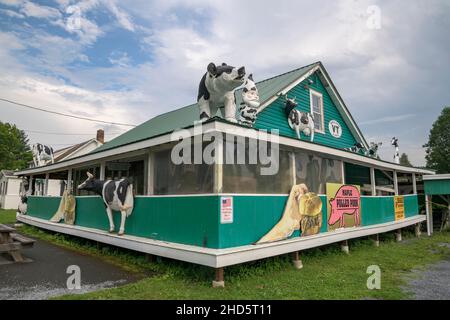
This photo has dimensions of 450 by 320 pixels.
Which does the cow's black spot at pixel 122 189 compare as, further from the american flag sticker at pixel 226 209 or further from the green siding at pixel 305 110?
the green siding at pixel 305 110

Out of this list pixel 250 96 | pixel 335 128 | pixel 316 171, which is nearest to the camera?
pixel 250 96

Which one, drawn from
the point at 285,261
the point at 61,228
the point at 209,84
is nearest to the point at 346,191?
the point at 285,261

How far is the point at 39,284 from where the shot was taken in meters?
6.07

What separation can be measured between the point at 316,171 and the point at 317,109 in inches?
231

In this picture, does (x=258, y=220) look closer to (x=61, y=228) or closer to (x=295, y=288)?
(x=295, y=288)

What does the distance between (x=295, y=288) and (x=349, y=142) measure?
11677mm

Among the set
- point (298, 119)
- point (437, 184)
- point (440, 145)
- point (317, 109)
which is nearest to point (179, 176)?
point (298, 119)

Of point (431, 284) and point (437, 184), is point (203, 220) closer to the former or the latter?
point (431, 284)

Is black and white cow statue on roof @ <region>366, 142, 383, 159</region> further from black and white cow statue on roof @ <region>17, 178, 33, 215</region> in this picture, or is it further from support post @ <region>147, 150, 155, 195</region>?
black and white cow statue on roof @ <region>17, 178, 33, 215</region>

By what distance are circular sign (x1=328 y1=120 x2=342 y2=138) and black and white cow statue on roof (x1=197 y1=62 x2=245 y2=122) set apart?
8.09 metres

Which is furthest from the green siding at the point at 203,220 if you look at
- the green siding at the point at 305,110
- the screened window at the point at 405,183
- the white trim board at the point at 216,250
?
the screened window at the point at 405,183

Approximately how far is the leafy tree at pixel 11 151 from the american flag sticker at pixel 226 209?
49360mm

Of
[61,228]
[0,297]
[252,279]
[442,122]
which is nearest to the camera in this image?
[0,297]

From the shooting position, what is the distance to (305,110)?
13453 millimetres
